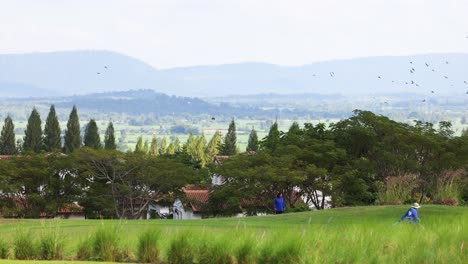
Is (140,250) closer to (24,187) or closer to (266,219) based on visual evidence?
(266,219)

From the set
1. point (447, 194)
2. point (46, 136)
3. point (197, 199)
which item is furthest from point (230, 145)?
point (447, 194)

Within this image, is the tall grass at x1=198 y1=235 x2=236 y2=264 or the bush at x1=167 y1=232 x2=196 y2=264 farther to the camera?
the bush at x1=167 y1=232 x2=196 y2=264

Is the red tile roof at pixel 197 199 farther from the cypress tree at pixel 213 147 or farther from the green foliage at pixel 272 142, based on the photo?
the cypress tree at pixel 213 147

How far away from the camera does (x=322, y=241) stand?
14.4 m

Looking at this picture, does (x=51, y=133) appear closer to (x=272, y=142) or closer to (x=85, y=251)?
(x=272, y=142)

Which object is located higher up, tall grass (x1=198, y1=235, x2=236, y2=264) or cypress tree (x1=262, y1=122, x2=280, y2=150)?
tall grass (x1=198, y1=235, x2=236, y2=264)

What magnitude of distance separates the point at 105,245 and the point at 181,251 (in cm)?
130

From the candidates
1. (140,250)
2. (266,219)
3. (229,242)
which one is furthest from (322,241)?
(266,219)

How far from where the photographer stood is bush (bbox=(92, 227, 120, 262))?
14891mm

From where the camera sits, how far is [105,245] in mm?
14977

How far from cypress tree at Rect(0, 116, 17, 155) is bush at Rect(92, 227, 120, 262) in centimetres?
7069

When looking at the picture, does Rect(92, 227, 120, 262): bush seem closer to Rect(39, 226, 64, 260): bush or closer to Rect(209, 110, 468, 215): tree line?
Rect(39, 226, 64, 260): bush

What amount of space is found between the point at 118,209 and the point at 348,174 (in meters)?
11.9

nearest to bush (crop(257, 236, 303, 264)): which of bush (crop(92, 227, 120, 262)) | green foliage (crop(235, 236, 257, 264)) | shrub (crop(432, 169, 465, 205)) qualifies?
green foliage (crop(235, 236, 257, 264))
